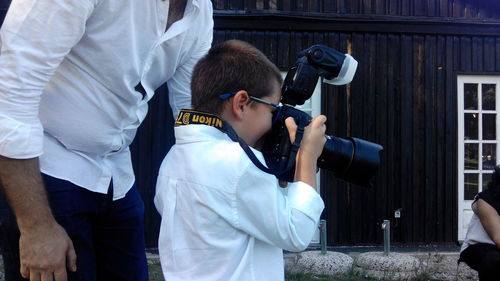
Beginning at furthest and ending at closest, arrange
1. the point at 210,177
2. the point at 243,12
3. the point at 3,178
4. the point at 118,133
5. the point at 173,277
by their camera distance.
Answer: the point at 243,12, the point at 118,133, the point at 173,277, the point at 210,177, the point at 3,178

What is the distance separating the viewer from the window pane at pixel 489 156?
6.92m

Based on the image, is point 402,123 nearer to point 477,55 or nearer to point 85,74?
point 477,55

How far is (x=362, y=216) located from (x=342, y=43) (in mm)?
2159

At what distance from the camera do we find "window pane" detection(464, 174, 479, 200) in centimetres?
687

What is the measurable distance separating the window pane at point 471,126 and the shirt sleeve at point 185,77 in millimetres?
5525

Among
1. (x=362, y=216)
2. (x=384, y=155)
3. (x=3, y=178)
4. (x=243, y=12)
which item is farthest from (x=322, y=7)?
(x=3, y=178)

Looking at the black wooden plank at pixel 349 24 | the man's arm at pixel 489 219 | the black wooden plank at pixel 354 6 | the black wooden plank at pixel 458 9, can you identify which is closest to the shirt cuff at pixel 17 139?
the man's arm at pixel 489 219

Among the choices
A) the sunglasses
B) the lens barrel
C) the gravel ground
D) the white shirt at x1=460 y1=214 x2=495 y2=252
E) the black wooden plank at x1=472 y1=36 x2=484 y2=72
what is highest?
the black wooden plank at x1=472 y1=36 x2=484 y2=72

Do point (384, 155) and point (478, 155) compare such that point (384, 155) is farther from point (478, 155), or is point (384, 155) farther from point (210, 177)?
point (210, 177)

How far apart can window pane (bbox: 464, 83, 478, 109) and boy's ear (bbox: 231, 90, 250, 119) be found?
5864mm

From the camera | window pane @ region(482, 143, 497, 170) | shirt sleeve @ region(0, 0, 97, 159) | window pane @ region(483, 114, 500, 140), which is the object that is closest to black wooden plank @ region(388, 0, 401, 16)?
window pane @ region(483, 114, 500, 140)

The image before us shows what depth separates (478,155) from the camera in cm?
691

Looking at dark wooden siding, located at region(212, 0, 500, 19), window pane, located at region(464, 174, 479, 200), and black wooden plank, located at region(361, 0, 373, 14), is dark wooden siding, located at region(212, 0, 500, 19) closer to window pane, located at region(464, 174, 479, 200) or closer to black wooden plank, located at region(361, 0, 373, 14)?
black wooden plank, located at region(361, 0, 373, 14)

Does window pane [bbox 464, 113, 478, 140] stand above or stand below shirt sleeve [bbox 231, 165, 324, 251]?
above
